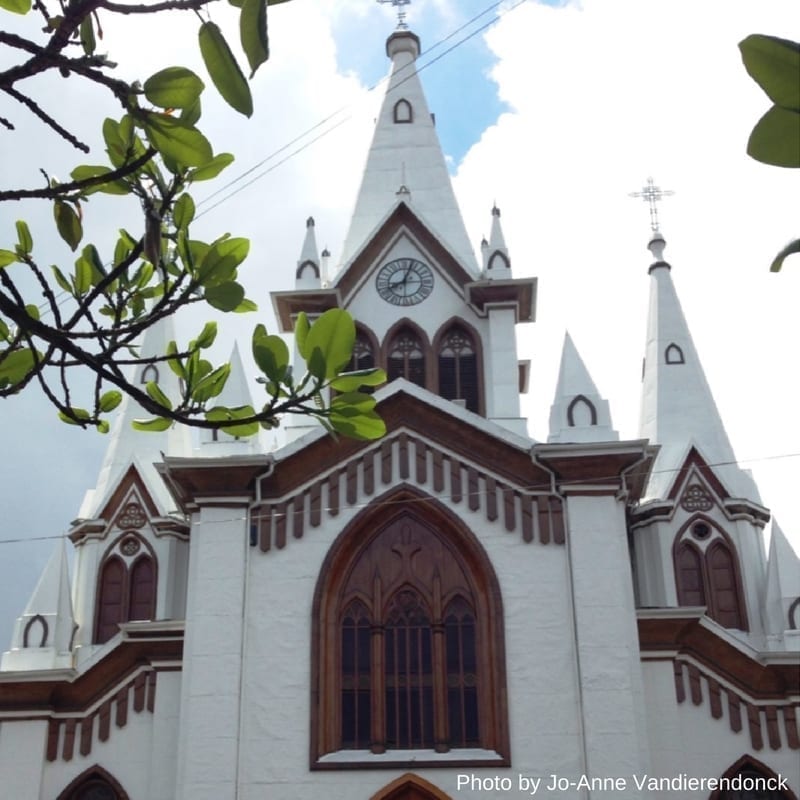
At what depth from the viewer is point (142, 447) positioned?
2386 cm

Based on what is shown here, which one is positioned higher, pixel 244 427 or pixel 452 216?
pixel 452 216

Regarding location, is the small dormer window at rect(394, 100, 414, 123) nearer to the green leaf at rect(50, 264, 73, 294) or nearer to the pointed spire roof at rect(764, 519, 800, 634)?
the pointed spire roof at rect(764, 519, 800, 634)

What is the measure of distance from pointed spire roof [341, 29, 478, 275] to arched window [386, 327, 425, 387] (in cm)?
184

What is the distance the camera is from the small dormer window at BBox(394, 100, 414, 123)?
25812mm

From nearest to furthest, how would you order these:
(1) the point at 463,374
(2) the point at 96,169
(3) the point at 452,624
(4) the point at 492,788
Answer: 1. (2) the point at 96,169
2. (4) the point at 492,788
3. (3) the point at 452,624
4. (1) the point at 463,374

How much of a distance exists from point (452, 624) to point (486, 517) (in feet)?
5.25

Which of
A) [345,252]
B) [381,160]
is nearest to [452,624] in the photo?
[345,252]

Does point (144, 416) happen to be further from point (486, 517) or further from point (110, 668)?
point (486, 517)

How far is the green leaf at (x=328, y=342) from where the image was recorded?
319 centimetres

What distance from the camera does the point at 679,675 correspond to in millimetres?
16516

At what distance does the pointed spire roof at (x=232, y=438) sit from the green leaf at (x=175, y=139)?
13661 millimetres

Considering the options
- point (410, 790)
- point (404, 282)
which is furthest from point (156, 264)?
point (404, 282)

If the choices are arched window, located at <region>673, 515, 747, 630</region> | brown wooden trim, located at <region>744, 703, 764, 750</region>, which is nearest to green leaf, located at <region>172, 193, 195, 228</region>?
brown wooden trim, located at <region>744, 703, 764, 750</region>

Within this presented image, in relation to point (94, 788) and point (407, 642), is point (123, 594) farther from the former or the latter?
point (407, 642)
